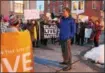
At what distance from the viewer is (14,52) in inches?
192

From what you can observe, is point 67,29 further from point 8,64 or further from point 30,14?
point 30,14

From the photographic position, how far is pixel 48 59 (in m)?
12.2

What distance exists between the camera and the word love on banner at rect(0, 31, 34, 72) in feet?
15.9

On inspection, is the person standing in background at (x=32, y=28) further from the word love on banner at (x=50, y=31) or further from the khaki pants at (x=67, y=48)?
the khaki pants at (x=67, y=48)

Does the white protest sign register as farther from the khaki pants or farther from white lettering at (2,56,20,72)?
white lettering at (2,56,20,72)

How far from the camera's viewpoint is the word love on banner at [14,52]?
15.9ft

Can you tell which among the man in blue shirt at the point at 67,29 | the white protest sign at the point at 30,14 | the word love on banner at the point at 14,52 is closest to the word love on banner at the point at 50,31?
the white protest sign at the point at 30,14

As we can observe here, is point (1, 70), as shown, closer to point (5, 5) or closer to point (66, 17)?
point (66, 17)

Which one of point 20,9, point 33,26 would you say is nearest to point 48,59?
point 33,26

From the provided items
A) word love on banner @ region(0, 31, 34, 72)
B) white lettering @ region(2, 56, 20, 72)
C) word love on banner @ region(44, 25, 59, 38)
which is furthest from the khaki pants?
word love on banner @ region(44, 25, 59, 38)

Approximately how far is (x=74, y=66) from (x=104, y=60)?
1319 mm

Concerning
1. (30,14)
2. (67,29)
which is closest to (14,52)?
(67,29)

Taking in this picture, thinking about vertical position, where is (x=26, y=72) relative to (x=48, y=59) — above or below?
above

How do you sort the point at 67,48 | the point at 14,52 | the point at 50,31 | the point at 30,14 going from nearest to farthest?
the point at 14,52, the point at 67,48, the point at 30,14, the point at 50,31
